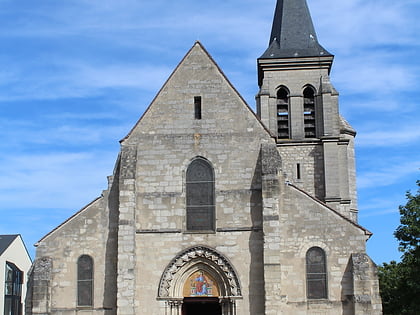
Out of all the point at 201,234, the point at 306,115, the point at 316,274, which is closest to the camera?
the point at 316,274

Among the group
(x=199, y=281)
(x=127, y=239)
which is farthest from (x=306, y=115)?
(x=127, y=239)

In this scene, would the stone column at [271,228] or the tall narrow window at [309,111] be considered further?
the tall narrow window at [309,111]

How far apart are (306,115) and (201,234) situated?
38.0 ft

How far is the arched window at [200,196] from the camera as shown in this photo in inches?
909

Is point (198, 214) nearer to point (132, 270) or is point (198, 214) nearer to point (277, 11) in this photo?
point (132, 270)

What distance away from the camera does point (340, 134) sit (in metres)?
32.7

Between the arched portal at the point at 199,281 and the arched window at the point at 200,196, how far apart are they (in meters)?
0.89

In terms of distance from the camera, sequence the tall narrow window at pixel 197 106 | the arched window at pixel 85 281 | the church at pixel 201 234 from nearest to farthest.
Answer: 1. the church at pixel 201 234
2. the arched window at pixel 85 281
3. the tall narrow window at pixel 197 106

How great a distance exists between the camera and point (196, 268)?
75.4 ft

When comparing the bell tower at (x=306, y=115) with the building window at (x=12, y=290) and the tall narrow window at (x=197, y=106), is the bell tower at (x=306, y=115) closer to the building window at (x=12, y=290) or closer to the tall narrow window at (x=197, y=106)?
the tall narrow window at (x=197, y=106)

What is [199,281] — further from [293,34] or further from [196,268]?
[293,34]

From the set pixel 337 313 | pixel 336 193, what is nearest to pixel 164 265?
pixel 337 313

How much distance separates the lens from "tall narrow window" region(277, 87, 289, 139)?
32.2m

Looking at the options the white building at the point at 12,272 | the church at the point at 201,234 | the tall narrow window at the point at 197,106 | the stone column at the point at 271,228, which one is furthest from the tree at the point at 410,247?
the white building at the point at 12,272
